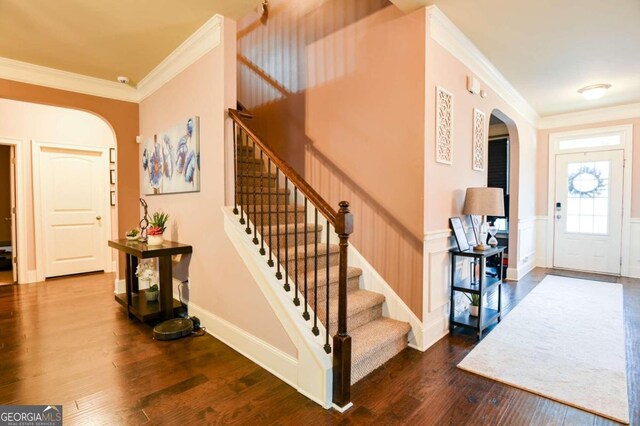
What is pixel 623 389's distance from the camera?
6.91 feet

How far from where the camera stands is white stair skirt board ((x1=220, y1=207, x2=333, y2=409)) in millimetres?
1960

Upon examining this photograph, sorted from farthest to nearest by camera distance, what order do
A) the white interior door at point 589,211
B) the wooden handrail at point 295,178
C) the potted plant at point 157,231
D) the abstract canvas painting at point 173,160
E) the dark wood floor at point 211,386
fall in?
the white interior door at point 589,211 → the potted plant at point 157,231 → the abstract canvas painting at point 173,160 → the wooden handrail at point 295,178 → the dark wood floor at point 211,386

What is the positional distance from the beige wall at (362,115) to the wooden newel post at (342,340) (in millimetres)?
1002

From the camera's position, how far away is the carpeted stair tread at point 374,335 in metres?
2.26

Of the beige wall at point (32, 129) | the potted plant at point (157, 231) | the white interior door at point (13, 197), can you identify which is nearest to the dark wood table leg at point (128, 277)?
the potted plant at point (157, 231)

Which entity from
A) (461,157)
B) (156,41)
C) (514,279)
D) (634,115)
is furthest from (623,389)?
(634,115)

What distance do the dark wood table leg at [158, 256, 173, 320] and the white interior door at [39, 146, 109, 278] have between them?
329cm

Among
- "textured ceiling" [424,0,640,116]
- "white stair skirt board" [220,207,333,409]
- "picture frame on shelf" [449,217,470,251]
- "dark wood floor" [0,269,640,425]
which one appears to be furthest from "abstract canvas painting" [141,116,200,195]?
"picture frame on shelf" [449,217,470,251]

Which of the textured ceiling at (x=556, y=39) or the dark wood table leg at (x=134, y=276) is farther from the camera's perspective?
the dark wood table leg at (x=134, y=276)

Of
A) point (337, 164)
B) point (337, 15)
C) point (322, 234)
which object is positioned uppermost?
point (337, 15)

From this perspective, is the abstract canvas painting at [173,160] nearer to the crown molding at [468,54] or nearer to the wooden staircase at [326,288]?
the wooden staircase at [326,288]

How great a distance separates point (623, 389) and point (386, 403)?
157cm

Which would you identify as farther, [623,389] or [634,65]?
[634,65]

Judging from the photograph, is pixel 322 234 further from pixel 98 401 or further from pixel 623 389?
pixel 623 389
